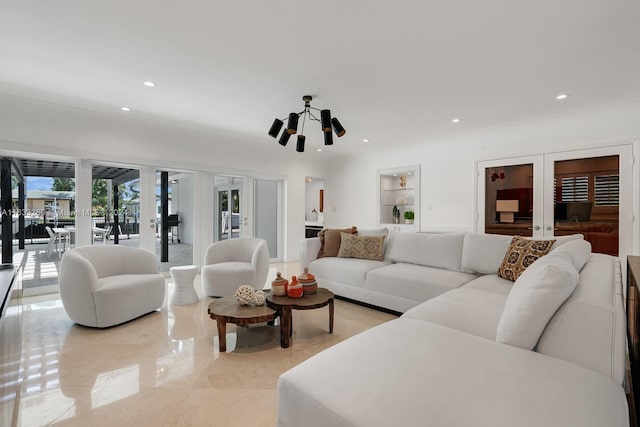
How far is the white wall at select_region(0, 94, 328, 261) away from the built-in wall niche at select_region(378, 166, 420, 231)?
1798mm

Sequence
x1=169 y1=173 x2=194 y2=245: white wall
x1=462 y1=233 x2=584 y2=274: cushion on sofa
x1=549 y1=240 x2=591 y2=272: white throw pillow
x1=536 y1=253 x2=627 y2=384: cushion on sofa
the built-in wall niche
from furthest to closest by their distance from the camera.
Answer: the built-in wall niche
x1=169 y1=173 x2=194 y2=245: white wall
x1=462 y1=233 x2=584 y2=274: cushion on sofa
x1=549 y1=240 x2=591 y2=272: white throw pillow
x1=536 y1=253 x2=627 y2=384: cushion on sofa

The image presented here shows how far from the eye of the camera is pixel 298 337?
106 inches

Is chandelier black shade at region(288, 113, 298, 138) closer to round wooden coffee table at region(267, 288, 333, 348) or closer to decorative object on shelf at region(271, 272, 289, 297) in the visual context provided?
decorative object on shelf at region(271, 272, 289, 297)

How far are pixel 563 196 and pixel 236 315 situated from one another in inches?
181

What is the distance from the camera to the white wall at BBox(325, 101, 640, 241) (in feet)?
13.0

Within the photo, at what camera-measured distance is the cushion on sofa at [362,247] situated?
390cm

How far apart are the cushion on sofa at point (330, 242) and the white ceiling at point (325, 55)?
1.64 metres

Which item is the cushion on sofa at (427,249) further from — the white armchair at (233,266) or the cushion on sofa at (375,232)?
the white armchair at (233,266)

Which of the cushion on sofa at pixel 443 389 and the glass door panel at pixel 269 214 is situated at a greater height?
the glass door panel at pixel 269 214

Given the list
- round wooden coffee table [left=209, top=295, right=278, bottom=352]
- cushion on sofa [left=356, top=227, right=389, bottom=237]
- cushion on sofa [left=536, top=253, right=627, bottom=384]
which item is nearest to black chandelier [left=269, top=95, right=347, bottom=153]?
cushion on sofa [left=356, top=227, right=389, bottom=237]

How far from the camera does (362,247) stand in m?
3.97

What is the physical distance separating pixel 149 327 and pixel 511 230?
5.06 m

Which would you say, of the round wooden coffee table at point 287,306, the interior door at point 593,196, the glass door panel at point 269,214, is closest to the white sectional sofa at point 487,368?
the round wooden coffee table at point 287,306

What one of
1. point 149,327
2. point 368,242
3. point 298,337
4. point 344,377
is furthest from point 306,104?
point 344,377
